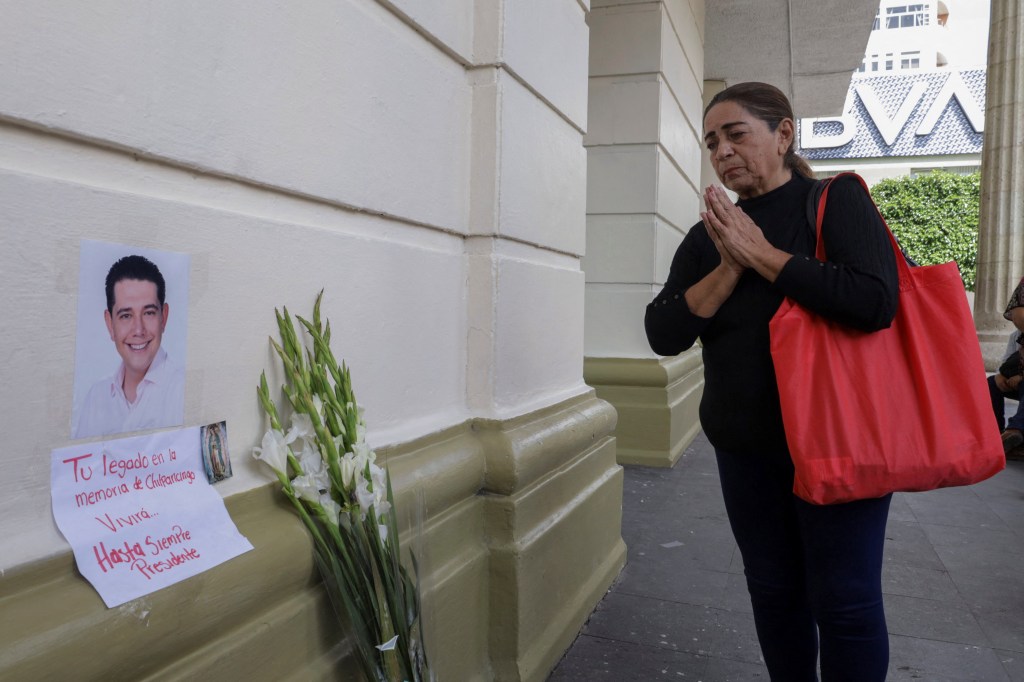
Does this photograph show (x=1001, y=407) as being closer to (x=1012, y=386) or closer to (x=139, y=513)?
(x=1012, y=386)

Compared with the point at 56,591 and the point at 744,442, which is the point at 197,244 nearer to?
the point at 56,591

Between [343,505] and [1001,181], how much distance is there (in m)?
13.7

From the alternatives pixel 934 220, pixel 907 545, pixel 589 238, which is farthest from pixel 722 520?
pixel 934 220

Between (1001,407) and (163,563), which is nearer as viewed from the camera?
(163,563)

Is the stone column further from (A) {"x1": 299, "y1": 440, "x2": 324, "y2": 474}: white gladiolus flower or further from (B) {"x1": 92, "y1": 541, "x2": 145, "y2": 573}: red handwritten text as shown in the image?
(B) {"x1": 92, "y1": 541, "x2": 145, "y2": 573}: red handwritten text

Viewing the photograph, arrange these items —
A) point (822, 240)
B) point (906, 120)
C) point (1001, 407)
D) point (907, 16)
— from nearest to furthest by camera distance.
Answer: point (822, 240) → point (1001, 407) → point (906, 120) → point (907, 16)

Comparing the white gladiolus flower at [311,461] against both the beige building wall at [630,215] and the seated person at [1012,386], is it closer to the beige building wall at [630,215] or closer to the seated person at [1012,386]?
the beige building wall at [630,215]

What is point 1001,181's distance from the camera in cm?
1248

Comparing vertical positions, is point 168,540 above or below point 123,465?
below

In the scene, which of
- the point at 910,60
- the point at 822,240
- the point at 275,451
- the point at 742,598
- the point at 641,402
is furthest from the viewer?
the point at 910,60

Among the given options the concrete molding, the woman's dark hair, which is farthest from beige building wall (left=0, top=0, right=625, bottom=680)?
the concrete molding

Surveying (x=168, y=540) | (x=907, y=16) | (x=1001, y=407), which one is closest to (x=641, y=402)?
(x=1001, y=407)

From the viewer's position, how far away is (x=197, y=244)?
1.48 meters

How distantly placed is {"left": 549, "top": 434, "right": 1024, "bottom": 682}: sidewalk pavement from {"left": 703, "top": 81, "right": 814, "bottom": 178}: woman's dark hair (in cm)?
170
